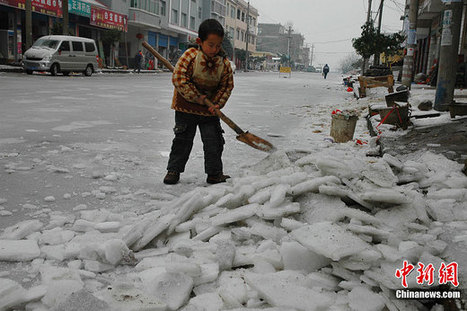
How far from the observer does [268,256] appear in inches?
87.9

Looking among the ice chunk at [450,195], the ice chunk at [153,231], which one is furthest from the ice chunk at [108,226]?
the ice chunk at [450,195]

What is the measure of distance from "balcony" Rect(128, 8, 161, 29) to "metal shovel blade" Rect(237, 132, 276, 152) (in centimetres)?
3350

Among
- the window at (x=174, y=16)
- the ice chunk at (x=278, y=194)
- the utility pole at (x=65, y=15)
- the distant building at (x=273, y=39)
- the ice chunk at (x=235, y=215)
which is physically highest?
the distant building at (x=273, y=39)

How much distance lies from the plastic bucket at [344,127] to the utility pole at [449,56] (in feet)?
8.13

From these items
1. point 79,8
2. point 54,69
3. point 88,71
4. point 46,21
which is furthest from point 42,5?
point 54,69

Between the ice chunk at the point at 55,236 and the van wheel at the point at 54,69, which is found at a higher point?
the van wheel at the point at 54,69

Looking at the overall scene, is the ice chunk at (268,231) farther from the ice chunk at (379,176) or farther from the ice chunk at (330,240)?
the ice chunk at (379,176)

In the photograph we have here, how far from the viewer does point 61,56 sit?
19.4 meters

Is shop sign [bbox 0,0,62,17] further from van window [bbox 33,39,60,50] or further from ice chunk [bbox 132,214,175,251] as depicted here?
ice chunk [bbox 132,214,175,251]

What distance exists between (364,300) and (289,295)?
32 centimetres

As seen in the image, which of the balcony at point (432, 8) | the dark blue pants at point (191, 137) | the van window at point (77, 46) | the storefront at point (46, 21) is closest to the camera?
the dark blue pants at point (191, 137)

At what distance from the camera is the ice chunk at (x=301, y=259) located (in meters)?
2.14

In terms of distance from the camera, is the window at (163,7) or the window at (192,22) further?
the window at (192,22)

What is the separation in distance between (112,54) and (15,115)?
27.6 meters
